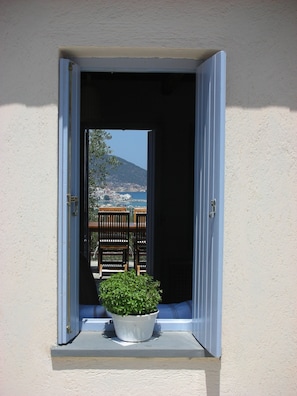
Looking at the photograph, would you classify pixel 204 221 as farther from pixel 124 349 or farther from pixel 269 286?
pixel 124 349

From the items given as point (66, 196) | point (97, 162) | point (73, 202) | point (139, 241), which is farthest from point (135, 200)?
point (66, 196)

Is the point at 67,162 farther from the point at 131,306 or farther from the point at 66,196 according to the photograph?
the point at 131,306

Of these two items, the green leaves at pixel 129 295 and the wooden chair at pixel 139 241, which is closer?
the green leaves at pixel 129 295

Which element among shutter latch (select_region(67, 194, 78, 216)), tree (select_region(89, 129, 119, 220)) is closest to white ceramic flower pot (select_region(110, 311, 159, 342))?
shutter latch (select_region(67, 194, 78, 216))

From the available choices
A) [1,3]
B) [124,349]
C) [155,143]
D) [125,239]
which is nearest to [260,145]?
[124,349]

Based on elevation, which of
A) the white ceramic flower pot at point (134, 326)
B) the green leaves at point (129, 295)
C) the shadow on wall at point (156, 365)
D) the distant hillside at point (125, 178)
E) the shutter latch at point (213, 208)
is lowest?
the shadow on wall at point (156, 365)

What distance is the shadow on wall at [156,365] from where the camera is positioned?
2930mm

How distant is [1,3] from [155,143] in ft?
10.8

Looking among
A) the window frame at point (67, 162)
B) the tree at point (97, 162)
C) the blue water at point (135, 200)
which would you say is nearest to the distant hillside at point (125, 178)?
the tree at point (97, 162)

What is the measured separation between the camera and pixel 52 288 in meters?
2.92

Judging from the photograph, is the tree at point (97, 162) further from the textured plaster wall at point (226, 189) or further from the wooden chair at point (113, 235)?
the textured plaster wall at point (226, 189)

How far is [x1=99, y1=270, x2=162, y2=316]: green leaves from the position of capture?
2.93 m

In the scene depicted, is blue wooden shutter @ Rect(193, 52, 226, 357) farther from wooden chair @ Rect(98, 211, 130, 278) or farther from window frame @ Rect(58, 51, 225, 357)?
wooden chair @ Rect(98, 211, 130, 278)

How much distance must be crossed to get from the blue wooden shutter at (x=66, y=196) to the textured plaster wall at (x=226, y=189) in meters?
0.05
